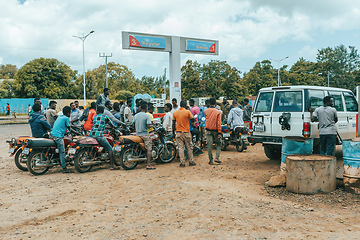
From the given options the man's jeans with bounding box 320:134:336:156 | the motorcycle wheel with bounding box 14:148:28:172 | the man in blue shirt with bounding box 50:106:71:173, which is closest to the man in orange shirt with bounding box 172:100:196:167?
the man in blue shirt with bounding box 50:106:71:173

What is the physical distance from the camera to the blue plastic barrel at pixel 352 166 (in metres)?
5.54

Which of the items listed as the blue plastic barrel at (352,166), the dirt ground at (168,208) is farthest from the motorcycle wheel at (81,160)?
the blue plastic barrel at (352,166)

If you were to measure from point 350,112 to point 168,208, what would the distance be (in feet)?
21.7

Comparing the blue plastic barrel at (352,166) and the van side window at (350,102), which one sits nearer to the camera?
the blue plastic barrel at (352,166)

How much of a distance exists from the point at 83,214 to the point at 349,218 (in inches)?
164

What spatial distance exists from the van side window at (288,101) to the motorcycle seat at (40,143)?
19.6 ft

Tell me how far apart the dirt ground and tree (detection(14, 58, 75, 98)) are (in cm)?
3889

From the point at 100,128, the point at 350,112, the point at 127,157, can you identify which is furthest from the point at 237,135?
the point at 100,128

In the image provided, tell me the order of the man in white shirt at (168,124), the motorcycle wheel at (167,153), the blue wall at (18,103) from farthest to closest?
the blue wall at (18,103) < the man in white shirt at (168,124) < the motorcycle wheel at (167,153)

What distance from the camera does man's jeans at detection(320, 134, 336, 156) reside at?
696 cm

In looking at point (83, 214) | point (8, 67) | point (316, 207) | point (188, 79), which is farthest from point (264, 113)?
point (8, 67)

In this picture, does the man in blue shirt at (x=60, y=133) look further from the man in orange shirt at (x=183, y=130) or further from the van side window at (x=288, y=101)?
the van side window at (x=288, y=101)

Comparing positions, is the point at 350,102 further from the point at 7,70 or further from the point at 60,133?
the point at 7,70

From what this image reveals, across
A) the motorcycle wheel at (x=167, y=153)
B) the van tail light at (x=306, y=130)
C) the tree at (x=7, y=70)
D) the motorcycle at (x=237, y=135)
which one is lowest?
the motorcycle wheel at (x=167, y=153)
